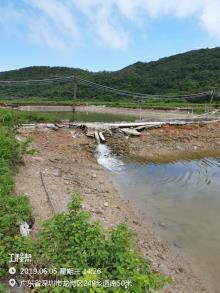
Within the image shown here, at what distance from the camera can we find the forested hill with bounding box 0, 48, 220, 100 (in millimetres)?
76125

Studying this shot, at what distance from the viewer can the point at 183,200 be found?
442 inches

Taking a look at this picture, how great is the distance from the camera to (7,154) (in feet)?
36.1

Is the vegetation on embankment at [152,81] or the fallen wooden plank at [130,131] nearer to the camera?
the fallen wooden plank at [130,131]

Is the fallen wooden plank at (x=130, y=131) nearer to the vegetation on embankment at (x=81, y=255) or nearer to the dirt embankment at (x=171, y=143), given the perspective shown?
the dirt embankment at (x=171, y=143)

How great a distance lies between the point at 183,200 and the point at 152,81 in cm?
7707

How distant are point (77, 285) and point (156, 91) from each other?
7740 cm

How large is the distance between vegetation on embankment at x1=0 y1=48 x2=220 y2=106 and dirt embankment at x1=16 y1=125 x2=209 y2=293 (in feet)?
158

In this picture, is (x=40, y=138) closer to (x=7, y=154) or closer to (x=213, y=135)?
(x=7, y=154)

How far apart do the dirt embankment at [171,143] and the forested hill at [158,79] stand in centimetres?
4151

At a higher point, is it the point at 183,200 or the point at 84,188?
the point at 84,188

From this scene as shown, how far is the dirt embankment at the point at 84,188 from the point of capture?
289 inches
